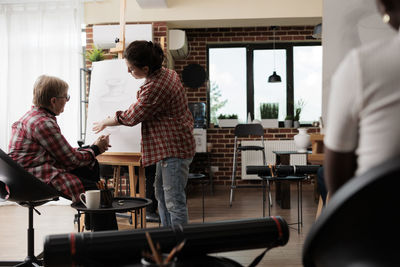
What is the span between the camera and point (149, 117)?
230 cm

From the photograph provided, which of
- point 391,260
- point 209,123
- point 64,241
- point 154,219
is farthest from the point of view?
point 209,123

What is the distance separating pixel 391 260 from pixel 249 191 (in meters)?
5.20

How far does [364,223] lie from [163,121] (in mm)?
1759

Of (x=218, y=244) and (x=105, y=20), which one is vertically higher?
(x=105, y=20)

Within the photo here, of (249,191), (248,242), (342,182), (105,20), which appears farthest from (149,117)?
(249,191)

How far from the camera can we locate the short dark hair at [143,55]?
7.48 feet

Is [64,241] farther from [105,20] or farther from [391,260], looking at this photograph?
[105,20]

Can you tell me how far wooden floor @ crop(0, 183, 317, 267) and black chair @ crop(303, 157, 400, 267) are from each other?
1.91 metres

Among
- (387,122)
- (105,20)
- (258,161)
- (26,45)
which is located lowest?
(258,161)

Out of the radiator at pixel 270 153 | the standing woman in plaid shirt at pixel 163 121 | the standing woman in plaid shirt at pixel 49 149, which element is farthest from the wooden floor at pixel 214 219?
the standing woman in plaid shirt at pixel 49 149

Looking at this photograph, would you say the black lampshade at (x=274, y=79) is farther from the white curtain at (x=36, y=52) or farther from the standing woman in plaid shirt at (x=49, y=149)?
the standing woman in plaid shirt at (x=49, y=149)

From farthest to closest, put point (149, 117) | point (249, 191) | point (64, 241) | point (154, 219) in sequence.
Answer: point (249, 191)
point (154, 219)
point (149, 117)
point (64, 241)

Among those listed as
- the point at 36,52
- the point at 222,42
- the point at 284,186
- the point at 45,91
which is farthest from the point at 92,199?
the point at 222,42

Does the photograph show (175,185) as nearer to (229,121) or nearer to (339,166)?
(339,166)
